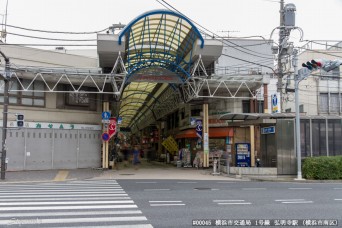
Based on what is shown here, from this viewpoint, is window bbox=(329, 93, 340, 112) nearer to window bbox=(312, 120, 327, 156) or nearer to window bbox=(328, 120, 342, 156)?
window bbox=(328, 120, 342, 156)

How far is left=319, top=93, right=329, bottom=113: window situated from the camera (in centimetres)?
3928

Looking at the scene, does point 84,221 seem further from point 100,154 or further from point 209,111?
point 209,111

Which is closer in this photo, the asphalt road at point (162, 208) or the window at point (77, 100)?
the asphalt road at point (162, 208)

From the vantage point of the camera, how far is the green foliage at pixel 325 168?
2336cm

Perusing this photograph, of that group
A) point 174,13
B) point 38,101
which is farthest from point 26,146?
point 174,13

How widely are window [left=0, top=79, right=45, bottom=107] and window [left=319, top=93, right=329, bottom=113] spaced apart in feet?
89.9

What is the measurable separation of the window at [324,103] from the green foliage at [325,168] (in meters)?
16.8

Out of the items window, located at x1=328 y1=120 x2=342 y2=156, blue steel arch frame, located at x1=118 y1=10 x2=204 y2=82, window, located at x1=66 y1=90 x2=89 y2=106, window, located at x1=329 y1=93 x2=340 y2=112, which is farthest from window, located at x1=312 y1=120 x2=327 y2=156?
window, located at x1=66 y1=90 x2=89 y2=106

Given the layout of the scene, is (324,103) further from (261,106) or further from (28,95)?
(28,95)

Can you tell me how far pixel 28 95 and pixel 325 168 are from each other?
2180 centimetres

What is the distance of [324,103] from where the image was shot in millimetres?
39438

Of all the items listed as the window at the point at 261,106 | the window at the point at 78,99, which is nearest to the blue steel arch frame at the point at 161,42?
the window at the point at 78,99

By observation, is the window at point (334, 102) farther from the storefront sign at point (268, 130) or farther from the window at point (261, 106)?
the storefront sign at point (268, 130)

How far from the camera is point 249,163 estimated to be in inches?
1203
